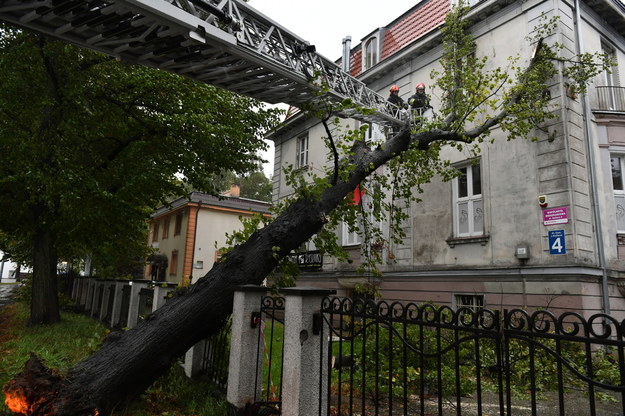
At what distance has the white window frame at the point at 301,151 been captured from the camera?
19.8 metres

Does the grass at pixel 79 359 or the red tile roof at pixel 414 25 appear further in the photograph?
the red tile roof at pixel 414 25

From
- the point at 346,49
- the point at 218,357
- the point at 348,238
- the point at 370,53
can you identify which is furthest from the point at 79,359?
the point at 346,49

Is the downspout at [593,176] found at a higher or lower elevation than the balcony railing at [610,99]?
lower

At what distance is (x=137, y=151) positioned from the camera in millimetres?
11969

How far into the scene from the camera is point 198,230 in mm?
27797

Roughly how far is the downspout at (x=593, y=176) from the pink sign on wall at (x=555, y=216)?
87cm

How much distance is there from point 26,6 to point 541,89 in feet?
34.4

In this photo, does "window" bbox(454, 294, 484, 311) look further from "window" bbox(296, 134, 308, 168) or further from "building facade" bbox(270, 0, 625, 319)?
"window" bbox(296, 134, 308, 168)

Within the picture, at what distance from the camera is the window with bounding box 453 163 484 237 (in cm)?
1140

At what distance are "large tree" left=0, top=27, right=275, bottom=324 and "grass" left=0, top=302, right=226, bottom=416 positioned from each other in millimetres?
1874

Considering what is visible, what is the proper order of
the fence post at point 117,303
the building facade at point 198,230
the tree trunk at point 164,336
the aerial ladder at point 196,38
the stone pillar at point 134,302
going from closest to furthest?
the tree trunk at point 164,336
the aerial ladder at point 196,38
the stone pillar at point 134,302
the fence post at point 117,303
the building facade at point 198,230

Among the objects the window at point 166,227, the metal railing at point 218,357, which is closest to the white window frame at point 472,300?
the metal railing at point 218,357

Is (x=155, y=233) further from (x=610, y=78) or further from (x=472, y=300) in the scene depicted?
(x=610, y=78)

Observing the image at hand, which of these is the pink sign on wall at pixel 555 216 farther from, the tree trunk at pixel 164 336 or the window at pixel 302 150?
the window at pixel 302 150
